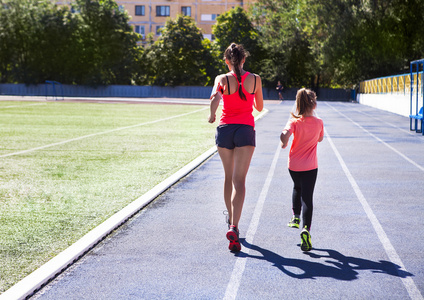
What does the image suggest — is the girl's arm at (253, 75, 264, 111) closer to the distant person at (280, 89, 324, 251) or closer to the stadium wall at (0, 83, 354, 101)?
the distant person at (280, 89, 324, 251)

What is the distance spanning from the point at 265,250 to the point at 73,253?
1.73 m

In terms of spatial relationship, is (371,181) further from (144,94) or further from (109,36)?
(109,36)

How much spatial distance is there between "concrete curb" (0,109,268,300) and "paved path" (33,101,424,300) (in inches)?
3.8

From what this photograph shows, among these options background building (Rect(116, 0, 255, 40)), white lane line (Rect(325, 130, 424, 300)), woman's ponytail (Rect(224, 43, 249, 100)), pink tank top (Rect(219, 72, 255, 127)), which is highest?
background building (Rect(116, 0, 255, 40))

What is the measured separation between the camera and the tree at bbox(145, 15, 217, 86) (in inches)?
2761

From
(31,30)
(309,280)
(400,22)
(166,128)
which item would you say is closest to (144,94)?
(31,30)

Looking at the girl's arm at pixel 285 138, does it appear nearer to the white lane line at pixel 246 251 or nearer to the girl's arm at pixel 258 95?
the girl's arm at pixel 258 95

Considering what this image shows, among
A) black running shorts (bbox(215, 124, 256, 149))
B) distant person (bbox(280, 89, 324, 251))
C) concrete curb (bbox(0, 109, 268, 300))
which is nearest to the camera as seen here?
concrete curb (bbox(0, 109, 268, 300))

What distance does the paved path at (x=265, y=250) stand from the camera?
438 cm

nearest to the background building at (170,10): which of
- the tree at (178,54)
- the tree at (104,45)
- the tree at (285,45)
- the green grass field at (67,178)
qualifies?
the tree at (104,45)

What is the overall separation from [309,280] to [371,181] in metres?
5.35

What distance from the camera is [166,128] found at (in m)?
21.9

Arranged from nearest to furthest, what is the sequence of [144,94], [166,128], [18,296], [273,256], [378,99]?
[18,296] → [273,256] → [166,128] → [378,99] → [144,94]

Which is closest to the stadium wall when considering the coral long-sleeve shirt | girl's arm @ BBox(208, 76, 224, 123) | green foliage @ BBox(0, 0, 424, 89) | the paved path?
green foliage @ BBox(0, 0, 424, 89)
